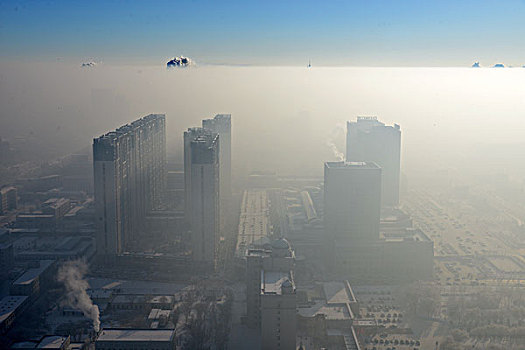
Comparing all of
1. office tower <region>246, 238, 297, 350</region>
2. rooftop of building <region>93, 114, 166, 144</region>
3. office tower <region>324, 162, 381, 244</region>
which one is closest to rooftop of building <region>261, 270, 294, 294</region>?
office tower <region>246, 238, 297, 350</region>

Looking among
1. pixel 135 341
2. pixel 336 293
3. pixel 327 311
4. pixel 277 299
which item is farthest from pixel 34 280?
pixel 336 293

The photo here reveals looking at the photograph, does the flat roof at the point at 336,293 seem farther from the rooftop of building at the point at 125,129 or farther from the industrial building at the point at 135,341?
the rooftop of building at the point at 125,129

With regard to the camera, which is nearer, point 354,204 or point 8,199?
point 354,204

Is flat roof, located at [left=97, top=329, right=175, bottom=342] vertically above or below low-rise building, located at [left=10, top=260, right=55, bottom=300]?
below

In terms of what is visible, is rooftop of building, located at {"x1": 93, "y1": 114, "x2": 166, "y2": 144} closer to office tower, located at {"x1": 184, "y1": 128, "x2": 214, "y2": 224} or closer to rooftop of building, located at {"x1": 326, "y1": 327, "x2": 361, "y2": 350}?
office tower, located at {"x1": 184, "y1": 128, "x2": 214, "y2": 224}

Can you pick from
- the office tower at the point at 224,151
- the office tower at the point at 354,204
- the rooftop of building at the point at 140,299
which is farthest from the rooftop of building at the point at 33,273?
the office tower at the point at 224,151

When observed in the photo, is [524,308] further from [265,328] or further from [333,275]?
[265,328]

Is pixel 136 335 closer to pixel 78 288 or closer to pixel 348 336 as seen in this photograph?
pixel 78 288
